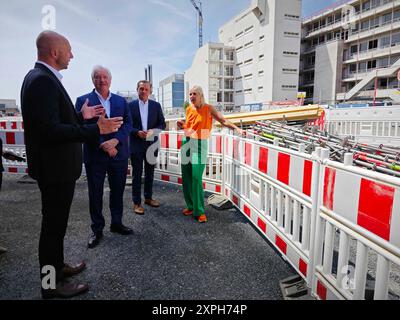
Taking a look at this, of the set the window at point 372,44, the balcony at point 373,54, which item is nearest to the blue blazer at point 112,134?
the balcony at point 373,54

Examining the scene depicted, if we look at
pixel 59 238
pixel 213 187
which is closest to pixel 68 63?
pixel 59 238

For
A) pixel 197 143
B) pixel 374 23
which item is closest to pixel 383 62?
pixel 374 23

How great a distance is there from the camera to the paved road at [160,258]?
7.63 ft

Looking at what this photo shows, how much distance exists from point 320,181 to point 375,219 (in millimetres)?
565

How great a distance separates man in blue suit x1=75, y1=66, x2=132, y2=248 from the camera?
3.27 m

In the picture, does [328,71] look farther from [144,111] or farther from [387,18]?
[144,111]

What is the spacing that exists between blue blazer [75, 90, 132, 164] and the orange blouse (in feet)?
3.22

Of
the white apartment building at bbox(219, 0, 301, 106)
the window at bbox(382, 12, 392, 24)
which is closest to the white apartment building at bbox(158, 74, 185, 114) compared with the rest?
the white apartment building at bbox(219, 0, 301, 106)

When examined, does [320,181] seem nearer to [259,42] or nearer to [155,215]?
[155,215]

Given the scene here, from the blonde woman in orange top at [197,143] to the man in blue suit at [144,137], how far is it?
73 centimetres

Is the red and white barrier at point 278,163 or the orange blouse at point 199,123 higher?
the orange blouse at point 199,123

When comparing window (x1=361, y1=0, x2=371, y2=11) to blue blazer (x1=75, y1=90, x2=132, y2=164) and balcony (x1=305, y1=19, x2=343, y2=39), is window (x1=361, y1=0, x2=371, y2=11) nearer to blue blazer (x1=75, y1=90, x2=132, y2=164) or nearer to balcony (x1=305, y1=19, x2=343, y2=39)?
balcony (x1=305, y1=19, x2=343, y2=39)

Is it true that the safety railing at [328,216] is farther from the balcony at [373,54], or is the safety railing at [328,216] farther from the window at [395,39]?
the window at [395,39]

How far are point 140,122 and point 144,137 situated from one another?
14.0 inches
